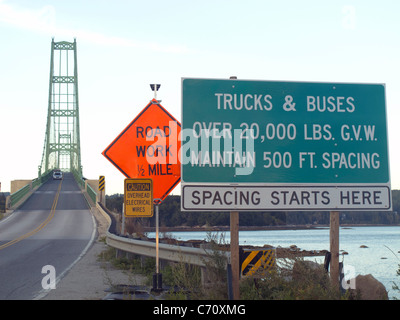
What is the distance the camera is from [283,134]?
21.2 ft

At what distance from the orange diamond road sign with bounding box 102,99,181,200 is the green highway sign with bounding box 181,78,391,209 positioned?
8.31 feet

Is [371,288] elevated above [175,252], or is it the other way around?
[175,252]

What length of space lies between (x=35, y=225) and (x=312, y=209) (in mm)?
28051

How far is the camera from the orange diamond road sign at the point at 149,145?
8.79m

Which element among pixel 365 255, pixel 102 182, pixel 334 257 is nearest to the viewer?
pixel 334 257

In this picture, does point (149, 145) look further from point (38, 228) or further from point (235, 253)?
point (38, 228)

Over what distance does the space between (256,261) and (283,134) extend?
5.82ft

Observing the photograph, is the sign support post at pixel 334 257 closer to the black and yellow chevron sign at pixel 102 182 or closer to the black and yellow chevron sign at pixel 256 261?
the black and yellow chevron sign at pixel 256 261

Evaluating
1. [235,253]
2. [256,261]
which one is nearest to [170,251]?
[256,261]

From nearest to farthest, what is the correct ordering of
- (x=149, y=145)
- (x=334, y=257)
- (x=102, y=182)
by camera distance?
(x=334, y=257) → (x=149, y=145) → (x=102, y=182)

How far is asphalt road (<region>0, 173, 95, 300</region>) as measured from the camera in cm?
1124
